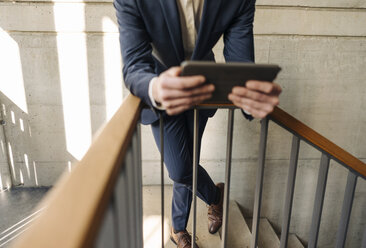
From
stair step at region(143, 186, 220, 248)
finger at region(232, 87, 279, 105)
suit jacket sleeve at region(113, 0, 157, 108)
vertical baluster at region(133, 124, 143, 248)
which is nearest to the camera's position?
finger at region(232, 87, 279, 105)

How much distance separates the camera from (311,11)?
8.10 feet

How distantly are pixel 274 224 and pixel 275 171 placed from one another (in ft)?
2.16

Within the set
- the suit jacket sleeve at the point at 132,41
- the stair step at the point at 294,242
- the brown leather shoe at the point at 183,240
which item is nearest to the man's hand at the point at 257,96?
the suit jacket sleeve at the point at 132,41

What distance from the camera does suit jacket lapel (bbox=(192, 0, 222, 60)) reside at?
1185 millimetres

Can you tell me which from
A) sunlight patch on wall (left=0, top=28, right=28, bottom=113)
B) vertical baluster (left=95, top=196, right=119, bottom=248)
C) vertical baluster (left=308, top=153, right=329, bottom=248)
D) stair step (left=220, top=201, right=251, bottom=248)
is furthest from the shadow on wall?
vertical baluster (left=95, top=196, right=119, bottom=248)

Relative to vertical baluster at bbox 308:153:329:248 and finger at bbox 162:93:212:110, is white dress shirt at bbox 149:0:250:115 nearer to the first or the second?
finger at bbox 162:93:212:110

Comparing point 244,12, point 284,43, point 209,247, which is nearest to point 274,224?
point 209,247

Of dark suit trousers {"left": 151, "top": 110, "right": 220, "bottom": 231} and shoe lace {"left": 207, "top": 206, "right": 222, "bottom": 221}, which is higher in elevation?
dark suit trousers {"left": 151, "top": 110, "right": 220, "bottom": 231}

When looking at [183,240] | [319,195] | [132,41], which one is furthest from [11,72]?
[319,195]

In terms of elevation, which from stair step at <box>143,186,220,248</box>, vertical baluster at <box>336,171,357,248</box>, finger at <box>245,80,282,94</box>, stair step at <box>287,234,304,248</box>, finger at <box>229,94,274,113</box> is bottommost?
stair step at <box>287,234,304,248</box>

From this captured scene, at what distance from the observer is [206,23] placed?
121cm

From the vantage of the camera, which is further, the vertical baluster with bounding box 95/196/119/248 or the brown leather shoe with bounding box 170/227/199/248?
the brown leather shoe with bounding box 170/227/199/248

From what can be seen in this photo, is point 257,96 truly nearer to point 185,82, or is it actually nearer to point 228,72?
point 228,72

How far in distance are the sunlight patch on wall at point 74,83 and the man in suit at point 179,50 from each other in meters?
1.39
